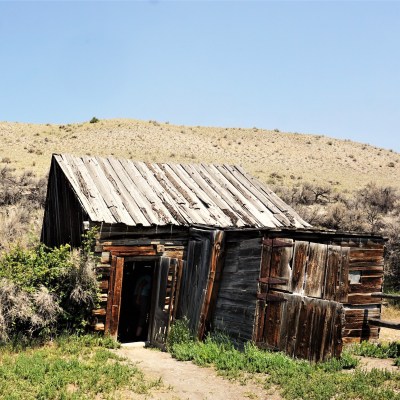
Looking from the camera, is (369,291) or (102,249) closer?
(102,249)

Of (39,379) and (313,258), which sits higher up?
(313,258)

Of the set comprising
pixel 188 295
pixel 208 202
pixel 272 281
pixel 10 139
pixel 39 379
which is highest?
pixel 10 139

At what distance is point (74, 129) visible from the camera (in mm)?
61219

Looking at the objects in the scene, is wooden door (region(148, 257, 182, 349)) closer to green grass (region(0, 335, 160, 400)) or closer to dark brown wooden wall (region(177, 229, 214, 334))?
dark brown wooden wall (region(177, 229, 214, 334))

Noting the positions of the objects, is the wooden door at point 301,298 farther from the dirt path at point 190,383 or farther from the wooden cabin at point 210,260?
the dirt path at point 190,383

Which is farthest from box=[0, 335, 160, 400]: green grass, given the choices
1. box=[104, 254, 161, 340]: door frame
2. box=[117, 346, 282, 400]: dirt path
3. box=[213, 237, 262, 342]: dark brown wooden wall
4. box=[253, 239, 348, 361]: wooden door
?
box=[253, 239, 348, 361]: wooden door

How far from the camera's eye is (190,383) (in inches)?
331

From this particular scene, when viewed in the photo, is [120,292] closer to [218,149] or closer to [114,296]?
[114,296]

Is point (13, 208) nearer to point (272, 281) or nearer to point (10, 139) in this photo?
point (272, 281)

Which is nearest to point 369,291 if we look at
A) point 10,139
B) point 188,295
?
point 188,295

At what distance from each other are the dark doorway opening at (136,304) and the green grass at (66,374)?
11.5ft

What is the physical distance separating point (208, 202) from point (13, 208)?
1196 centimetres

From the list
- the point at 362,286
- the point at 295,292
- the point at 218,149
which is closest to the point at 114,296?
the point at 295,292

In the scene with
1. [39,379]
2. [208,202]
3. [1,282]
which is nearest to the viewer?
[39,379]
